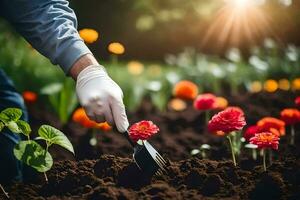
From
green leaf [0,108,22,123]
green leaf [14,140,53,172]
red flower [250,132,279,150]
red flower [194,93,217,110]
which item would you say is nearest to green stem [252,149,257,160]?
red flower [194,93,217,110]

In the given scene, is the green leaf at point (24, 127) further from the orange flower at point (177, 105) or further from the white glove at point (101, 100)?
the orange flower at point (177, 105)

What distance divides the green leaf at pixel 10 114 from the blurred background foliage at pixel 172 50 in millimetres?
1797

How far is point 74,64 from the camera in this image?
2326 mm

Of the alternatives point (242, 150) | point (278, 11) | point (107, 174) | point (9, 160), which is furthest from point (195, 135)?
point (278, 11)

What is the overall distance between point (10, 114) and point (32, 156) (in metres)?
0.18

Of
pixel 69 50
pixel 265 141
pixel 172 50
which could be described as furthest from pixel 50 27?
pixel 172 50

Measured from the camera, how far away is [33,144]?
202 cm

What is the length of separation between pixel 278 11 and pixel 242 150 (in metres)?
5.84

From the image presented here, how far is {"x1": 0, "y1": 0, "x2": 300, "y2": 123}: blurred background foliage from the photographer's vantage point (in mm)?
4699

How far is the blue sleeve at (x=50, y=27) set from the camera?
90.7 inches

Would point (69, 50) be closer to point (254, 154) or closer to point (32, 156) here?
point (32, 156)

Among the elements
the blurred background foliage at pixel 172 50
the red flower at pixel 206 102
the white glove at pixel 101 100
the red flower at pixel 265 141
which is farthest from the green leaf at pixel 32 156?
the blurred background foliage at pixel 172 50

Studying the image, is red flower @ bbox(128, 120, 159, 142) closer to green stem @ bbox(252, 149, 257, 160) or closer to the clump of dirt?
the clump of dirt

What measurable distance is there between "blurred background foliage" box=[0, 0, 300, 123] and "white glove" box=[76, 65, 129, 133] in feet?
5.27
